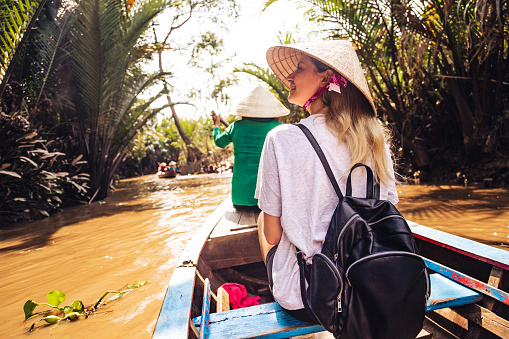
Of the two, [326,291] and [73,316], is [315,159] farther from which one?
[73,316]

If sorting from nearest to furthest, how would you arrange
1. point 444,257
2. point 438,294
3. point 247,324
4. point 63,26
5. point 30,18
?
1. point 247,324
2. point 438,294
3. point 444,257
4. point 30,18
5. point 63,26

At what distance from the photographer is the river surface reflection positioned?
6.84 ft

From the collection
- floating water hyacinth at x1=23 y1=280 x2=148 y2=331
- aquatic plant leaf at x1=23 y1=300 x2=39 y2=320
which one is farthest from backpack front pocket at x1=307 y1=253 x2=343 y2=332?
aquatic plant leaf at x1=23 y1=300 x2=39 y2=320

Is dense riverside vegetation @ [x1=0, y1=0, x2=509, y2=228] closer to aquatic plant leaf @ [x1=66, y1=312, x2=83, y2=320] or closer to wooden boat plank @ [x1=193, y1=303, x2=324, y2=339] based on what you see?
aquatic plant leaf @ [x1=66, y1=312, x2=83, y2=320]

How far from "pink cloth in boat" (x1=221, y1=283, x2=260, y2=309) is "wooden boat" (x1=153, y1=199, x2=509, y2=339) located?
0.39 ft

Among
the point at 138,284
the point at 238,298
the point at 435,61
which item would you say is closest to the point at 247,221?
the point at 238,298

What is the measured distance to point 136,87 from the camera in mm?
7785

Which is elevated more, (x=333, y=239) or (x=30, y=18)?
(x=30, y=18)

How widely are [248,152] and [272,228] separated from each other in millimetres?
1742

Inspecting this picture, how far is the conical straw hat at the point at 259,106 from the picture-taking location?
2922 mm

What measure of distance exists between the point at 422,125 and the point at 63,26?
790 centimetres

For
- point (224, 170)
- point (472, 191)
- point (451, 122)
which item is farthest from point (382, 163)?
point (224, 170)

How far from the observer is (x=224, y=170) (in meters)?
16.3

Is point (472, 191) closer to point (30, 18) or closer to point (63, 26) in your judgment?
point (30, 18)
